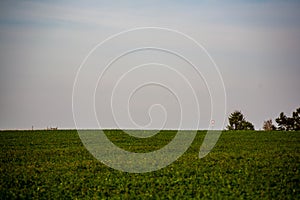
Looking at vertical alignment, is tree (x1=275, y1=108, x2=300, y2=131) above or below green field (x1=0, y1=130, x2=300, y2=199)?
above

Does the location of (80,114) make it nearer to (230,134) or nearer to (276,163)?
(276,163)

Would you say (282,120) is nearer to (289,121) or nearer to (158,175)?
(289,121)

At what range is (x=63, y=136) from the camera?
147ft

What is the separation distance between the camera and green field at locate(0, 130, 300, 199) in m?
22.6

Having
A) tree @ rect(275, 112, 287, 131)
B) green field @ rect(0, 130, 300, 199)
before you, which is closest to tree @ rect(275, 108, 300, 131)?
tree @ rect(275, 112, 287, 131)

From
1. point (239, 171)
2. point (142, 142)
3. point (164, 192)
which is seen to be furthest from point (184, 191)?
point (142, 142)

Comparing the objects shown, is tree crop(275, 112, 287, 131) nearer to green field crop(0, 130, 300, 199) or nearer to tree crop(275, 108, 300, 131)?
tree crop(275, 108, 300, 131)

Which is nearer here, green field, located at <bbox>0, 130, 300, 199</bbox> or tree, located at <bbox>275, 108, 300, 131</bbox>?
green field, located at <bbox>0, 130, 300, 199</bbox>

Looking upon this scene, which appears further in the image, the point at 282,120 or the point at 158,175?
the point at 282,120

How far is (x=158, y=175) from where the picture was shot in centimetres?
2592

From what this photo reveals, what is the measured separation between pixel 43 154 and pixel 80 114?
714cm

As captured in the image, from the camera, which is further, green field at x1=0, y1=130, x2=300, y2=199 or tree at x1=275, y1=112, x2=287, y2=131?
tree at x1=275, y1=112, x2=287, y2=131

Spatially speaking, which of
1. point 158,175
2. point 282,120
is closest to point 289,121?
point 282,120

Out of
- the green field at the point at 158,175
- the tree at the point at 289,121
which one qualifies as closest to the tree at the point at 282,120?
the tree at the point at 289,121
